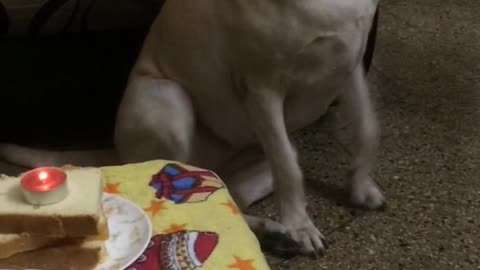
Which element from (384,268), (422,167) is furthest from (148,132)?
(422,167)

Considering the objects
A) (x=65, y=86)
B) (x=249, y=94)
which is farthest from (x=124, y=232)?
(x=65, y=86)

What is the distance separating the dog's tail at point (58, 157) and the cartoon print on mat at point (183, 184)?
0.71 metres

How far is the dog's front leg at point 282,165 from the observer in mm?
1710

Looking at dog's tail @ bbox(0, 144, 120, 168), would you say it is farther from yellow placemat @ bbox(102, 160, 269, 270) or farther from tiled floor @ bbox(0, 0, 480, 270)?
yellow placemat @ bbox(102, 160, 269, 270)

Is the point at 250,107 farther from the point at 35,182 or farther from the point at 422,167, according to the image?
the point at 35,182

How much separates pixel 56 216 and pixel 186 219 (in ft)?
0.69

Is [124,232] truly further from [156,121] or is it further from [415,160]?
[415,160]

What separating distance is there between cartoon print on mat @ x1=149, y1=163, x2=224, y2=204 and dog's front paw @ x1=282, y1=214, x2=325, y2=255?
0.56 meters

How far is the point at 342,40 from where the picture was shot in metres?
1.65

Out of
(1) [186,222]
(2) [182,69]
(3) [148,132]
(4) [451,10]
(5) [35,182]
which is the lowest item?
(4) [451,10]

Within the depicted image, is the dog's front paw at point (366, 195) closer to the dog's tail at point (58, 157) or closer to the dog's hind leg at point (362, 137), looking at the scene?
the dog's hind leg at point (362, 137)

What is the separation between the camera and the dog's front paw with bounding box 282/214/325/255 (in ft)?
5.90

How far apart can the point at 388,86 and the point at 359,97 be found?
60 cm

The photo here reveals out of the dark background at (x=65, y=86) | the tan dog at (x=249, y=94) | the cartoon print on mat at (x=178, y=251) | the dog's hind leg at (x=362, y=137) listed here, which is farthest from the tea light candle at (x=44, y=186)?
the dark background at (x=65, y=86)
